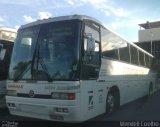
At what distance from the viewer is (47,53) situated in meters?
8.60

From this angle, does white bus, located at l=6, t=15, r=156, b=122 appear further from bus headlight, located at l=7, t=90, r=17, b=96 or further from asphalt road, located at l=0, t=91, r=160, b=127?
asphalt road, located at l=0, t=91, r=160, b=127

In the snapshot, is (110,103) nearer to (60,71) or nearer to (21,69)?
(60,71)

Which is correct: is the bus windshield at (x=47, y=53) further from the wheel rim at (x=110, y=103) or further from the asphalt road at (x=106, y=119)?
the wheel rim at (x=110, y=103)

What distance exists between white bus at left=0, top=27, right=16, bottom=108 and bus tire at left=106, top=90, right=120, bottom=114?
3.64 m

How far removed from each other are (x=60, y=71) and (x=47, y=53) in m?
0.72

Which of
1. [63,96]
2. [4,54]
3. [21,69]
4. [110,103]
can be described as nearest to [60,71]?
[63,96]

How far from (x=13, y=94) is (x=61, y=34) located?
2.30 m

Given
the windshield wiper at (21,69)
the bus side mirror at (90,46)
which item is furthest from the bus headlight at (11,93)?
the bus side mirror at (90,46)

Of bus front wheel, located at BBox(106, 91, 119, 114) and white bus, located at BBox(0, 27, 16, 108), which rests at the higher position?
white bus, located at BBox(0, 27, 16, 108)

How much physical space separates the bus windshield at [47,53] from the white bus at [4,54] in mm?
1637

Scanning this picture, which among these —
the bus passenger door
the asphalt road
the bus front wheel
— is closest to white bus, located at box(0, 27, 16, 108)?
the asphalt road

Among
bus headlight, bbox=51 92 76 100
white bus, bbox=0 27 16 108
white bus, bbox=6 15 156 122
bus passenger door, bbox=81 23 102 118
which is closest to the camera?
bus headlight, bbox=51 92 76 100

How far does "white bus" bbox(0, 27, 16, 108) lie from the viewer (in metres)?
10.7

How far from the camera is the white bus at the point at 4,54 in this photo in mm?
10709
